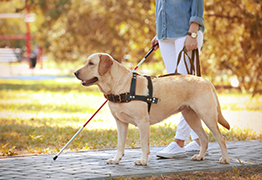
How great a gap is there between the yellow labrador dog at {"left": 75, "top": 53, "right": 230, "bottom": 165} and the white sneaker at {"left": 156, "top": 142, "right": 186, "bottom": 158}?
473 millimetres

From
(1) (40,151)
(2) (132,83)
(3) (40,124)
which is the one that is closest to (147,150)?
(2) (132,83)

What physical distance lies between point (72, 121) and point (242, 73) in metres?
6.46

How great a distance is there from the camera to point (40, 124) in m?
7.84

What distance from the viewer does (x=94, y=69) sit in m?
4.29

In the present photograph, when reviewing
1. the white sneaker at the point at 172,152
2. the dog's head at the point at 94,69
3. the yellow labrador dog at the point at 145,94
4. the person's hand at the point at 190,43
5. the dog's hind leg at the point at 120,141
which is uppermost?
the person's hand at the point at 190,43

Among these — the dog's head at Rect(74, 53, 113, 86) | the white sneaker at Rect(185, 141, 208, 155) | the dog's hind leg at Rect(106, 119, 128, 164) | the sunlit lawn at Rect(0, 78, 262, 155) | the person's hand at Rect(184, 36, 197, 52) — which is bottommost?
the sunlit lawn at Rect(0, 78, 262, 155)

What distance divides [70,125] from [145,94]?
3.73m

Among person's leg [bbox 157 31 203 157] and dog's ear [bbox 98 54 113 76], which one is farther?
person's leg [bbox 157 31 203 157]

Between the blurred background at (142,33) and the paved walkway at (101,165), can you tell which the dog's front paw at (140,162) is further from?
the blurred background at (142,33)

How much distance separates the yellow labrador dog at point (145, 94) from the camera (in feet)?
14.0

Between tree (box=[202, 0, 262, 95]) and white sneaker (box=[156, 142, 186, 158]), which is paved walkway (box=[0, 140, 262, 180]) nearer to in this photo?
white sneaker (box=[156, 142, 186, 158])

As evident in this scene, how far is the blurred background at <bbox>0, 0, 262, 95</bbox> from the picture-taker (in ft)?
37.1

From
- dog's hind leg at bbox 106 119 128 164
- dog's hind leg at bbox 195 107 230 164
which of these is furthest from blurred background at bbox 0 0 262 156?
dog's hind leg at bbox 195 107 230 164

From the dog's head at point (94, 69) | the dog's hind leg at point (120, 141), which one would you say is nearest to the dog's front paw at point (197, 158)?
the dog's hind leg at point (120, 141)
